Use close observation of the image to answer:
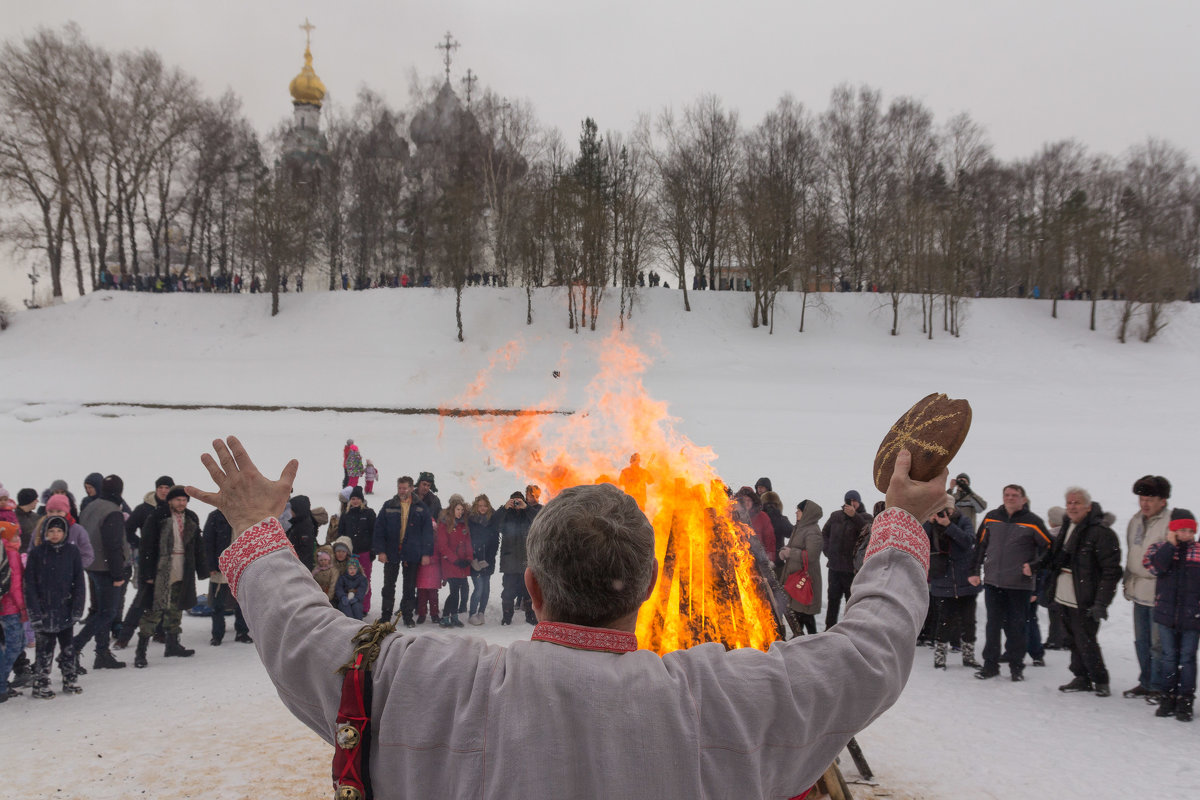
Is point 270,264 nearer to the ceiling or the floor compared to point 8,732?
nearer to the ceiling

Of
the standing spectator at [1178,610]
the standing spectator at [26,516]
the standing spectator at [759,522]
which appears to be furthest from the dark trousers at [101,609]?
the standing spectator at [1178,610]

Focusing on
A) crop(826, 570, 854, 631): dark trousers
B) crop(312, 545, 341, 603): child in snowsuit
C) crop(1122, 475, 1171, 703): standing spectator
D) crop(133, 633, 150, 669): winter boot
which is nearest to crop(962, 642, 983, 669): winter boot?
crop(826, 570, 854, 631): dark trousers

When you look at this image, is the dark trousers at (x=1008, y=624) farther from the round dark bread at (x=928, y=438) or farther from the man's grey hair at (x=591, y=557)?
the man's grey hair at (x=591, y=557)

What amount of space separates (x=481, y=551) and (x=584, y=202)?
28437mm

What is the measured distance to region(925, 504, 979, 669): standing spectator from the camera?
8.65m

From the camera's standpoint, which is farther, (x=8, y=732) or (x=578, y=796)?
(x=8, y=732)

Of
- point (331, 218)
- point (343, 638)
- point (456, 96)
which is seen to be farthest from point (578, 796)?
point (456, 96)

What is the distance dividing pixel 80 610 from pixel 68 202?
130 ft

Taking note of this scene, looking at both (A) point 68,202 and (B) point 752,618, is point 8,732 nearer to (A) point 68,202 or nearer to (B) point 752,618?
(B) point 752,618

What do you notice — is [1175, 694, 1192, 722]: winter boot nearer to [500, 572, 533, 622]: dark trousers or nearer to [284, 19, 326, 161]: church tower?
[500, 572, 533, 622]: dark trousers

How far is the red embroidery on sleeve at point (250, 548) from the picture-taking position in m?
1.66

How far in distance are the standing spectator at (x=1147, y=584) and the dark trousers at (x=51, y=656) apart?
990 cm

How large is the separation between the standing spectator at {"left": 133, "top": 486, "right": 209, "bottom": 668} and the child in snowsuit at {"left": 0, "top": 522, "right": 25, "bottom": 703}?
4.48 feet

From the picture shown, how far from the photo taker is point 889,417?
25391 mm
